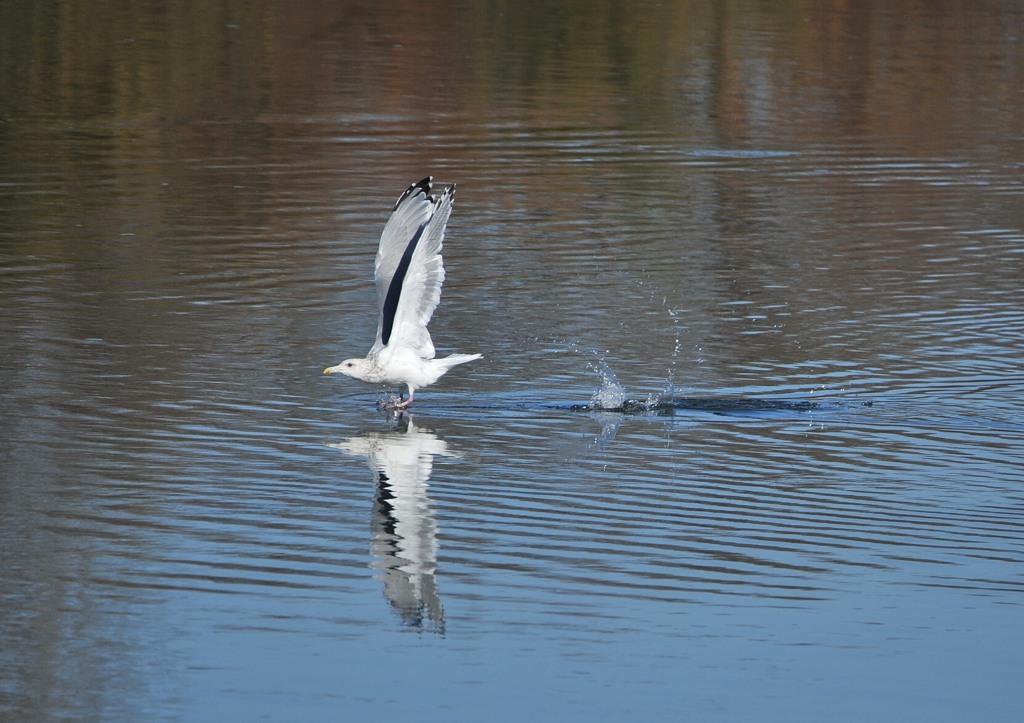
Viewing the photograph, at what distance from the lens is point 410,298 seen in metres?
13.5

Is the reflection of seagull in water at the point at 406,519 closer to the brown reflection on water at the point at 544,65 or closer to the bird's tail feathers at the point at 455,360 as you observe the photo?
the bird's tail feathers at the point at 455,360

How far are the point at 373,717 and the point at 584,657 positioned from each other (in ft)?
3.69

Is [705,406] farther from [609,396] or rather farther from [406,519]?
[406,519]

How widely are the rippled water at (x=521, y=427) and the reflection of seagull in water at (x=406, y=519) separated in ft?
0.11

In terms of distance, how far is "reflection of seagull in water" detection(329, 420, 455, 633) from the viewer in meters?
9.32

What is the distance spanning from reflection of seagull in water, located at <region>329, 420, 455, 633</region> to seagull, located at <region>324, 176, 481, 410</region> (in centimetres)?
40

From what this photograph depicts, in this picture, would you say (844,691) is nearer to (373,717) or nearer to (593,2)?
(373,717)

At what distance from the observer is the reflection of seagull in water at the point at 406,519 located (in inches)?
367

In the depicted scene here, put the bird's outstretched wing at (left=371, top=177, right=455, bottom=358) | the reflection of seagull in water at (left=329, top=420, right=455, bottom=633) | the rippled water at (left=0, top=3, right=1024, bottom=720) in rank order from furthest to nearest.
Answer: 1. the bird's outstretched wing at (left=371, top=177, right=455, bottom=358)
2. the reflection of seagull in water at (left=329, top=420, right=455, bottom=633)
3. the rippled water at (left=0, top=3, right=1024, bottom=720)

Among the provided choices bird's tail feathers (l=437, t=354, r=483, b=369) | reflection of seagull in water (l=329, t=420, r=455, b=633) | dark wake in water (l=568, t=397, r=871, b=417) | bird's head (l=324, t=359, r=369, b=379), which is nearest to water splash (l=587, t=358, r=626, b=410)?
dark wake in water (l=568, t=397, r=871, b=417)

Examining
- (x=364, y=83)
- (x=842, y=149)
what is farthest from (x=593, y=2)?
(x=842, y=149)

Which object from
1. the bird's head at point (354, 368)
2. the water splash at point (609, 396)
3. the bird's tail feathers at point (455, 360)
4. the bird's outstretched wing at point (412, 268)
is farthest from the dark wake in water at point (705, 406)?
the bird's head at point (354, 368)

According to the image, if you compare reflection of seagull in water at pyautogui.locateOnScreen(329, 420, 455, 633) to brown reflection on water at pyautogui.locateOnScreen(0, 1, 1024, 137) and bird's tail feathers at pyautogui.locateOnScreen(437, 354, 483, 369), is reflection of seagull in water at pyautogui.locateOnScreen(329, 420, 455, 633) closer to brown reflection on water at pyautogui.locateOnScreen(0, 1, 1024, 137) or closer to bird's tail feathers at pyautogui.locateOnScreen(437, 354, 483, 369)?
bird's tail feathers at pyautogui.locateOnScreen(437, 354, 483, 369)

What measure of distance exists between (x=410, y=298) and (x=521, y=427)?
1249 millimetres
